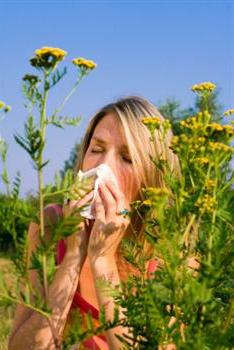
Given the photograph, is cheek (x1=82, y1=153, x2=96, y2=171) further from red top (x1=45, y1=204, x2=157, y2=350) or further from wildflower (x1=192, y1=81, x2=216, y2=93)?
wildflower (x1=192, y1=81, x2=216, y2=93)

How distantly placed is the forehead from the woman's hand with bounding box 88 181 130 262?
0.42 m

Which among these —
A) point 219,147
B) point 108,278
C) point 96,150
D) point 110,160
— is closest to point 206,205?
point 219,147

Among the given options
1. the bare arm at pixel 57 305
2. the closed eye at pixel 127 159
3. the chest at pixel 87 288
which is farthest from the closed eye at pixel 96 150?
the chest at pixel 87 288

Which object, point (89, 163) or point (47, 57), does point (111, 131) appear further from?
point (47, 57)

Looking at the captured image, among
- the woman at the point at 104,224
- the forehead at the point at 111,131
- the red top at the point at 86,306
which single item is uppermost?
the forehead at the point at 111,131

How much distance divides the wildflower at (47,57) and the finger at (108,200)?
39.9 inches

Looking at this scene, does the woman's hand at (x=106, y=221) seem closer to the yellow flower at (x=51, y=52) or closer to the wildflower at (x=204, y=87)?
the wildflower at (x=204, y=87)

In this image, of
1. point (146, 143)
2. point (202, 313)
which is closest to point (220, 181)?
point (202, 313)

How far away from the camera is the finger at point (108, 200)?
6.93 ft

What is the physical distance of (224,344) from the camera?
1144 mm

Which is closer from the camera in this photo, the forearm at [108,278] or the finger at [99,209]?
the forearm at [108,278]

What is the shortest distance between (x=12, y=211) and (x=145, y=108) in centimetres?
185

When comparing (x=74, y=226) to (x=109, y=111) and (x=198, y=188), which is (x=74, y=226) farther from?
(x=109, y=111)

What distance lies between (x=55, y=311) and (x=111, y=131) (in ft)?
3.40
